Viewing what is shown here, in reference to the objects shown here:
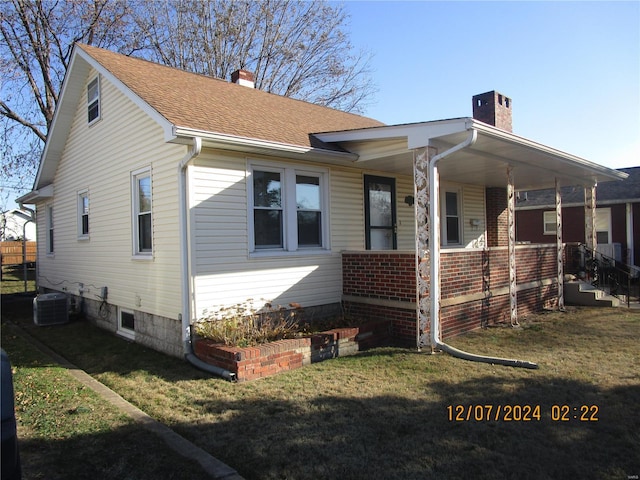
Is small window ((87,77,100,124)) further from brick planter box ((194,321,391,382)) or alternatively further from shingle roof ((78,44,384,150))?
brick planter box ((194,321,391,382))

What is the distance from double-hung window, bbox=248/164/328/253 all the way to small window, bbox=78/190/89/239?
5.39m

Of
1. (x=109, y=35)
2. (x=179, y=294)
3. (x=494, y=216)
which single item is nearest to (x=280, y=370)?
(x=179, y=294)

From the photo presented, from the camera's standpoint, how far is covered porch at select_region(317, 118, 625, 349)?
21.8 ft

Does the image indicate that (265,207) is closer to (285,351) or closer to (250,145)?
(250,145)

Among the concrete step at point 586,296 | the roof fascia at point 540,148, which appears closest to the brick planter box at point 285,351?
the roof fascia at point 540,148

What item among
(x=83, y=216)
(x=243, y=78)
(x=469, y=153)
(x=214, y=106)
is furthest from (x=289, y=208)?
(x=243, y=78)

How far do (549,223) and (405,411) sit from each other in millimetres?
17829

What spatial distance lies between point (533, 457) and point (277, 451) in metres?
2.00

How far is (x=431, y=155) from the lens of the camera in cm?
675

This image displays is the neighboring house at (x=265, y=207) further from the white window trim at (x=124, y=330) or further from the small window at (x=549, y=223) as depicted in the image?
the small window at (x=549, y=223)

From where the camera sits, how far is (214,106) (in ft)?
26.0

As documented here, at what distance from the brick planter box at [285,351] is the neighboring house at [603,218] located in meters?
12.9

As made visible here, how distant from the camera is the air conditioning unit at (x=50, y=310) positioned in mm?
9812

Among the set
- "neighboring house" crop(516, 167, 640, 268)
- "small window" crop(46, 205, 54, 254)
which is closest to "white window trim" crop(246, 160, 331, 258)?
"small window" crop(46, 205, 54, 254)
